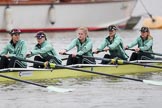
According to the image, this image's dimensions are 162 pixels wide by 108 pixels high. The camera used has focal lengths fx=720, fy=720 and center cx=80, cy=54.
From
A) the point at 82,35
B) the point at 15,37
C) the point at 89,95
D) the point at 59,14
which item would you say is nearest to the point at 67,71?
the point at 82,35

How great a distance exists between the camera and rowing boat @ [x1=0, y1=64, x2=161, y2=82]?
65.8ft

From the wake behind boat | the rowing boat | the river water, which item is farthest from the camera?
the wake behind boat

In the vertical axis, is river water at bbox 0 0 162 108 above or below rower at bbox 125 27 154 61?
below

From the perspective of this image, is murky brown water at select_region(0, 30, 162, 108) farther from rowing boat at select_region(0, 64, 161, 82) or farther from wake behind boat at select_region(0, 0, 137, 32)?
wake behind boat at select_region(0, 0, 137, 32)

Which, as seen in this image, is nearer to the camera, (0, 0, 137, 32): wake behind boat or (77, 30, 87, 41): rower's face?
(77, 30, 87, 41): rower's face

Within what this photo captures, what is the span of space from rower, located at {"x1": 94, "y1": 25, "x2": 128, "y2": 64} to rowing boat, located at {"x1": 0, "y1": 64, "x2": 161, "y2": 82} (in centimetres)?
46

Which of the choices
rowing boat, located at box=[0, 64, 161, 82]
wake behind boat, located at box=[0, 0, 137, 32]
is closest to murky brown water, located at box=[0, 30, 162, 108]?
rowing boat, located at box=[0, 64, 161, 82]

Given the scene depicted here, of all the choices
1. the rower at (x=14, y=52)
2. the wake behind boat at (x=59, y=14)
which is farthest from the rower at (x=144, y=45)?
the wake behind boat at (x=59, y=14)

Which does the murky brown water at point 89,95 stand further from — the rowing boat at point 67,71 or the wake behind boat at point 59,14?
the wake behind boat at point 59,14

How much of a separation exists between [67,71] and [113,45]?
1.94 meters

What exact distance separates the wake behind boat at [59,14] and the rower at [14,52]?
21457 millimetres

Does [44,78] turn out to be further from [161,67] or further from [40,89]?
[161,67]

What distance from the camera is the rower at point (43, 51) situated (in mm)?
20812

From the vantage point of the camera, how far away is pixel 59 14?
44.3m
